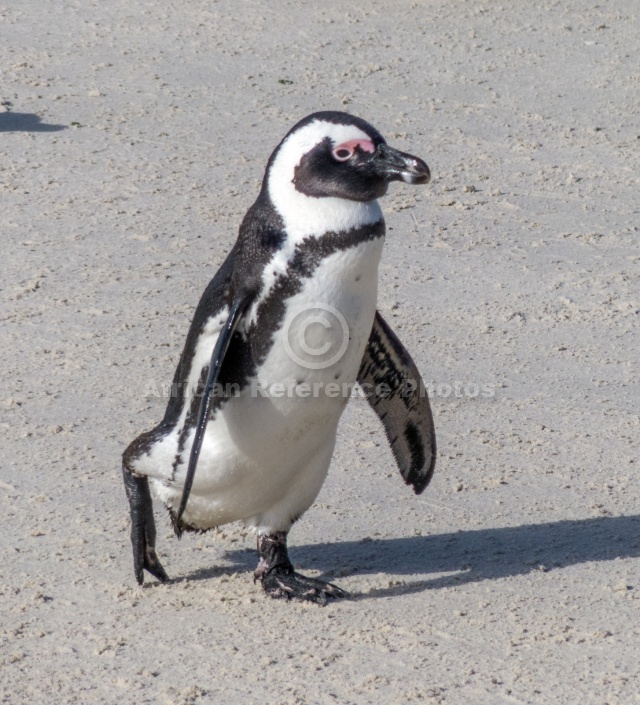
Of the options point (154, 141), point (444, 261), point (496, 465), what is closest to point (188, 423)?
point (496, 465)

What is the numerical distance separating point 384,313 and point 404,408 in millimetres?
1518

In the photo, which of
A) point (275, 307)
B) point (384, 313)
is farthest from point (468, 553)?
point (384, 313)

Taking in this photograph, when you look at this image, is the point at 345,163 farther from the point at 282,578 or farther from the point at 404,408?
the point at 282,578

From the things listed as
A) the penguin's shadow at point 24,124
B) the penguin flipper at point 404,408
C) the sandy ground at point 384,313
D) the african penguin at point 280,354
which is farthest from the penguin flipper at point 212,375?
the penguin's shadow at point 24,124

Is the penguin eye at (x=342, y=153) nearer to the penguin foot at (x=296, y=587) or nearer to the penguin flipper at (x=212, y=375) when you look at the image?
the penguin flipper at (x=212, y=375)

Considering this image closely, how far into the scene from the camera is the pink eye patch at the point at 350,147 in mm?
2928

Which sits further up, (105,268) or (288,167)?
(288,167)

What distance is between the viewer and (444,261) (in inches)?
214

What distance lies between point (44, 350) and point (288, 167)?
6.18 feet

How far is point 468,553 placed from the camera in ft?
11.6

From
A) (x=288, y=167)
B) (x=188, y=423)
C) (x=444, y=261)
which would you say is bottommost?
(x=444, y=261)

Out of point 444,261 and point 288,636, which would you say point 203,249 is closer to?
point 444,261

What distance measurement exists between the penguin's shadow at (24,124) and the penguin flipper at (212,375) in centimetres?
382

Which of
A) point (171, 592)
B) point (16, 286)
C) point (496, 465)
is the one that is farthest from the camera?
point (16, 286)
